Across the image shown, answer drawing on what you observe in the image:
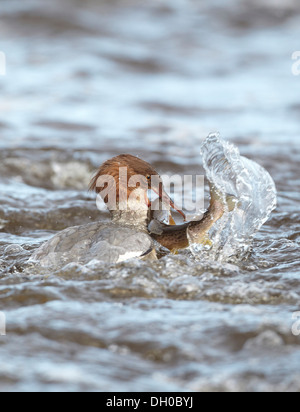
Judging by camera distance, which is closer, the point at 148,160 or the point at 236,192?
the point at 236,192

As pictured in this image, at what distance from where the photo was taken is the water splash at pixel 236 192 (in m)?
4.11

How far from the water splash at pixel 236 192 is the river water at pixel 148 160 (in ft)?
0.54

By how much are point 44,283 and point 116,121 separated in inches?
215

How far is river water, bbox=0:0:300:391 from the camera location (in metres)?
2.79

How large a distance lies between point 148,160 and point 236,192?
329 cm

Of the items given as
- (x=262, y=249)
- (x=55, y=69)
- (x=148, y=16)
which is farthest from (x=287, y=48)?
(x=262, y=249)

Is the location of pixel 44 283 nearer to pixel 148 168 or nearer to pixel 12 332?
pixel 12 332

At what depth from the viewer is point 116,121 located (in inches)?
345

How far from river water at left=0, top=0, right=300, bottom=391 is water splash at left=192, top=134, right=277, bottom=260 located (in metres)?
0.17

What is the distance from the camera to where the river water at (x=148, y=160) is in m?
2.79

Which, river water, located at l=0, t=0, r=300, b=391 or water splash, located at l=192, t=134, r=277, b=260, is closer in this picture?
river water, located at l=0, t=0, r=300, b=391

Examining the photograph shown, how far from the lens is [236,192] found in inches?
164

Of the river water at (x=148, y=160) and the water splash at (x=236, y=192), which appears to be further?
the water splash at (x=236, y=192)

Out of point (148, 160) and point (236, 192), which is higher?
point (148, 160)
